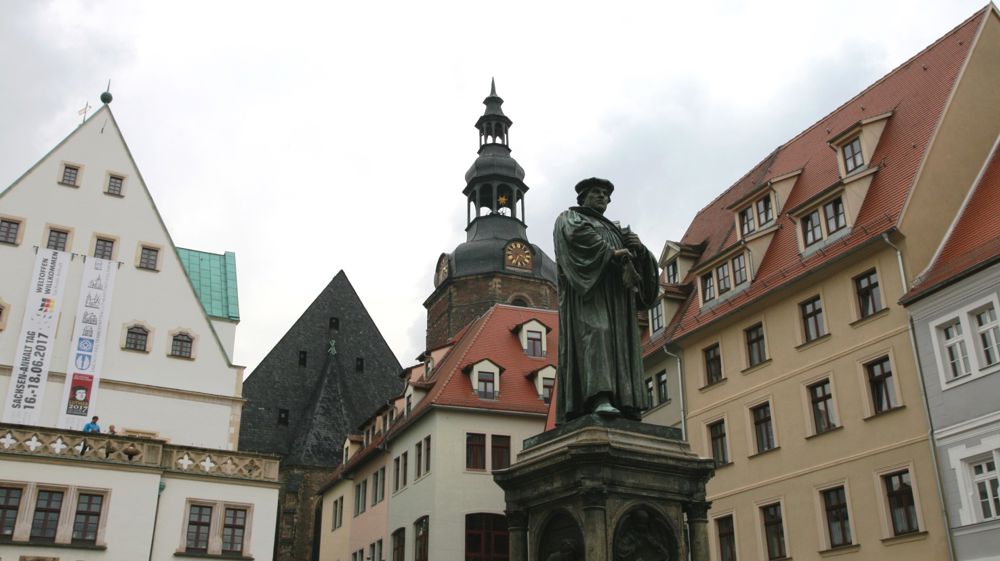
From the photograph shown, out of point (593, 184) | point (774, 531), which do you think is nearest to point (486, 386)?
point (774, 531)

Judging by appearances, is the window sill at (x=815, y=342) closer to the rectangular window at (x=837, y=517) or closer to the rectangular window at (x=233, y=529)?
the rectangular window at (x=837, y=517)

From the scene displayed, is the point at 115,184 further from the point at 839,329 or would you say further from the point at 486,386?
the point at 839,329

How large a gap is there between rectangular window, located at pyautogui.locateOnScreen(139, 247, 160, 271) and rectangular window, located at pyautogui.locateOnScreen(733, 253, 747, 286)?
15.7 m

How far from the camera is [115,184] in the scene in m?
28.2

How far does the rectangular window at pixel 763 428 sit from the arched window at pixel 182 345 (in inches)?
599

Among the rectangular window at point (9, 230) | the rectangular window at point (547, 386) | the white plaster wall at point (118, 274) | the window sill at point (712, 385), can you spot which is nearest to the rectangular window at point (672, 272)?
the window sill at point (712, 385)

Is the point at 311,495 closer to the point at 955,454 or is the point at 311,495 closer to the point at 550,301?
the point at 550,301

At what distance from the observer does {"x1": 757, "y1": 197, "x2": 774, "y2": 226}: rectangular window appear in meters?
24.4

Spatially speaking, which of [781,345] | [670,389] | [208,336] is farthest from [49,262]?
[781,345]

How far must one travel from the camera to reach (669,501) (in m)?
7.75

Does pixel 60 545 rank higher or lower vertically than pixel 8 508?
lower

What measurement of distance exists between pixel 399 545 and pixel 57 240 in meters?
13.8

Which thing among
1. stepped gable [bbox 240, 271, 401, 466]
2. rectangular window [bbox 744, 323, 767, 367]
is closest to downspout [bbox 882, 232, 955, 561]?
rectangular window [bbox 744, 323, 767, 367]

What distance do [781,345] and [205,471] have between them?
531 inches
